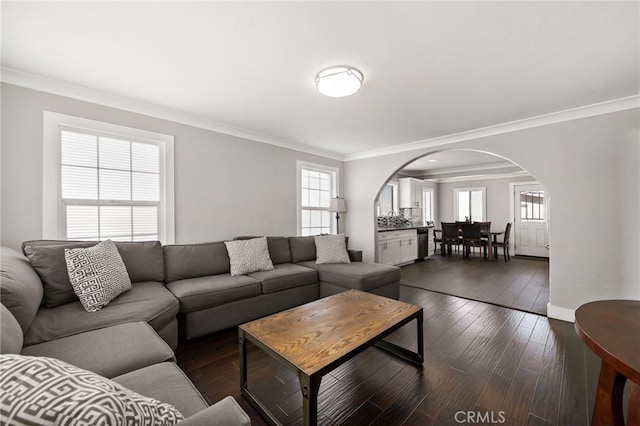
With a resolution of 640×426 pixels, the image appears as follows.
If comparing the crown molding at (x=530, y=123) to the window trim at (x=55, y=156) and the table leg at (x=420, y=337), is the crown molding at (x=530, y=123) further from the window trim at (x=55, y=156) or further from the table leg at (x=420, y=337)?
the window trim at (x=55, y=156)

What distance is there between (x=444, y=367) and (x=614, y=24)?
101 inches

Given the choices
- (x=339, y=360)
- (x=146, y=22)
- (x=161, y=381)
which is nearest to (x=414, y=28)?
(x=146, y=22)

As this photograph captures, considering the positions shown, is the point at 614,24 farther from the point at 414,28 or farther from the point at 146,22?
the point at 146,22

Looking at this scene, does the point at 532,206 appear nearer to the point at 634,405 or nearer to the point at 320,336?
the point at 634,405

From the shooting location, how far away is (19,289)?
1.36 m

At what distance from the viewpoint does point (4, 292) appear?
4.17 feet

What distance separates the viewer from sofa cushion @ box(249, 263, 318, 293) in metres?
2.80

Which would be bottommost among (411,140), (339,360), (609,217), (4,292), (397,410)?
(397,410)

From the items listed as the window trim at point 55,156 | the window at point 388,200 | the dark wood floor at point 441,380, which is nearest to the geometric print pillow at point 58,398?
the dark wood floor at point 441,380

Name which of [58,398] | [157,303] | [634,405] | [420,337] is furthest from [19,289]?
[634,405]

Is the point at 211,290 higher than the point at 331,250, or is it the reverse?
the point at 331,250

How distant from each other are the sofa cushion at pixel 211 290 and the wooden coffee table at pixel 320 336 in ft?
2.60

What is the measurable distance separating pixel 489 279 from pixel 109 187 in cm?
575

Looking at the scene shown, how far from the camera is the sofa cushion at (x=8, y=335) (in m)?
0.88
